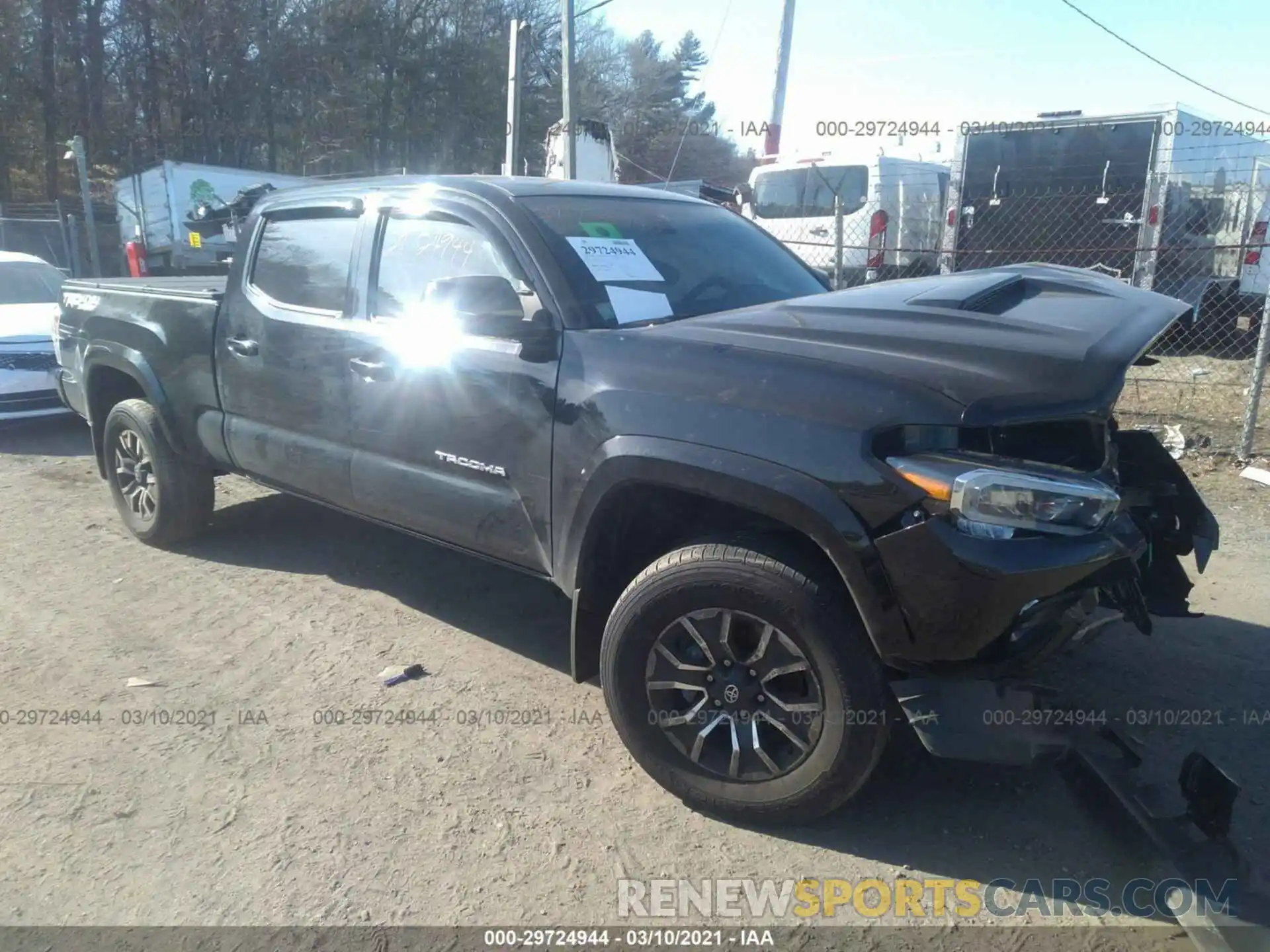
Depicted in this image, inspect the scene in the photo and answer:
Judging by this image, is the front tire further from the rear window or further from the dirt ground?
the rear window

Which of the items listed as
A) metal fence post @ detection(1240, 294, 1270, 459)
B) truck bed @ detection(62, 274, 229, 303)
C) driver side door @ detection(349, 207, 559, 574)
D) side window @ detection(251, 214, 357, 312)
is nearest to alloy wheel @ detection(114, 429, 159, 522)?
truck bed @ detection(62, 274, 229, 303)

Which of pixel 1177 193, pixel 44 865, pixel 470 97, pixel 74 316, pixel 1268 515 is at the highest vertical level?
pixel 470 97

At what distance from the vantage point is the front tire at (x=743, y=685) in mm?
2621

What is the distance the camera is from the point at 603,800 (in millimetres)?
3049

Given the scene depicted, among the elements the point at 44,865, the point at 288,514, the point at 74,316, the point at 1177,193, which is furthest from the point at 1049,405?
the point at 1177,193

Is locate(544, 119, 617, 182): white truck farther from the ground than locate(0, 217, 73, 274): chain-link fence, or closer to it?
farther from the ground

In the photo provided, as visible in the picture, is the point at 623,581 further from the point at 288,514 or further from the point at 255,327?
the point at 288,514

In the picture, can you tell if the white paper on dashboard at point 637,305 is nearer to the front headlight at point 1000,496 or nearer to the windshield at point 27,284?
the front headlight at point 1000,496

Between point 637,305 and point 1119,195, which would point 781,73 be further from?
point 637,305

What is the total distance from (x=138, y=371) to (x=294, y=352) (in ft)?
4.70

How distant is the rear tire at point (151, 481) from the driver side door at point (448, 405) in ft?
5.44

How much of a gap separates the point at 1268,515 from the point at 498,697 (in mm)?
4691

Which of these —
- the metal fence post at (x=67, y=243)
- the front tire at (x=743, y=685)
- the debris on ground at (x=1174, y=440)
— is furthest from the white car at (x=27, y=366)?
the metal fence post at (x=67, y=243)

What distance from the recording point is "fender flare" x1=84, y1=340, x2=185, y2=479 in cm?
495
